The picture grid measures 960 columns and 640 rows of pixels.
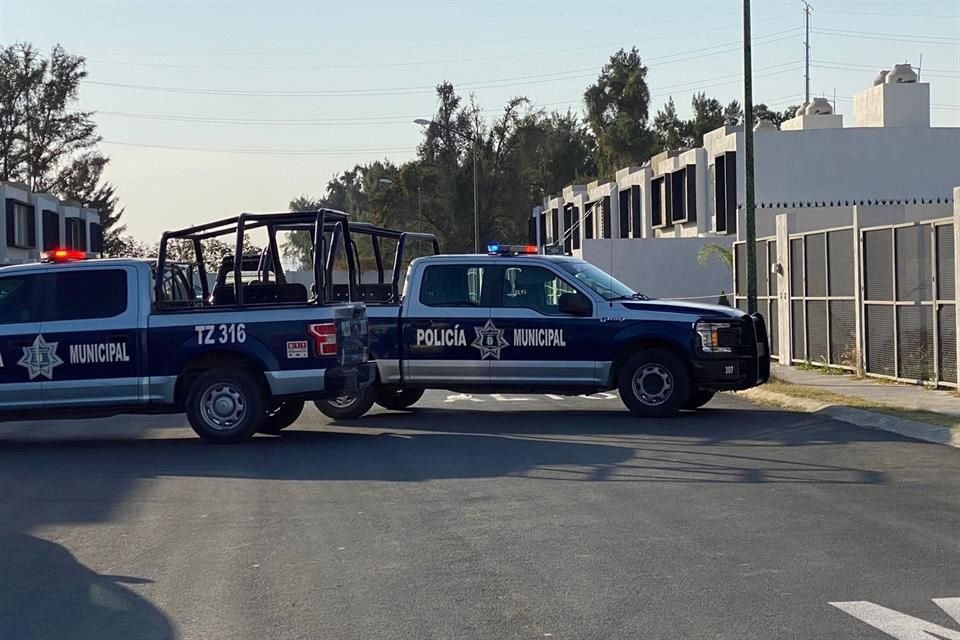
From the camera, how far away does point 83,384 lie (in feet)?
47.2

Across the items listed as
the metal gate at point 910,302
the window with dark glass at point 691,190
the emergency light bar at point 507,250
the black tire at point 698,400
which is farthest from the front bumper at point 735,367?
the window with dark glass at point 691,190

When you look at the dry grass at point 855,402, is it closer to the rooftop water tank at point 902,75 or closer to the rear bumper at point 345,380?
the rear bumper at point 345,380

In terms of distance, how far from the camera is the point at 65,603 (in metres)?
7.15

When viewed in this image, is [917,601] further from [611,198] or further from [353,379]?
[611,198]

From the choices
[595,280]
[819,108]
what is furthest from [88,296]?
[819,108]

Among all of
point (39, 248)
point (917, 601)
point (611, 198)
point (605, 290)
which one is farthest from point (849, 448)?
point (39, 248)

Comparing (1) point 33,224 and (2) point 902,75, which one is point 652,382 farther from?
(1) point 33,224

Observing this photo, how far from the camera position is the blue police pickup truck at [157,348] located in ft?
46.3

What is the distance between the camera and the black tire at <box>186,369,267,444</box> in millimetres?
14219

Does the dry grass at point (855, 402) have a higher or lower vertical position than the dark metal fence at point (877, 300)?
lower

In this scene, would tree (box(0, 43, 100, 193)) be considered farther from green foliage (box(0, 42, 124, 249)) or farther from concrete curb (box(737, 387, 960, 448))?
concrete curb (box(737, 387, 960, 448))

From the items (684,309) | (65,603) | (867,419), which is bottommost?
(65,603)

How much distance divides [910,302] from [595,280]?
536 cm

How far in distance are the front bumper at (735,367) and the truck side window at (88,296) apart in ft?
22.1
